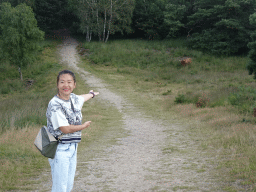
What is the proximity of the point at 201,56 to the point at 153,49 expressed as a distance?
653 centimetres

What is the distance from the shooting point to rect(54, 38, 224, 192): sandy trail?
15.3ft

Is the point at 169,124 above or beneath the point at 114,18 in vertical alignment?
beneath

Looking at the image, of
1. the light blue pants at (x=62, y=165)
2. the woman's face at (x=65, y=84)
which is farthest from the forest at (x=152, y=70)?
the woman's face at (x=65, y=84)

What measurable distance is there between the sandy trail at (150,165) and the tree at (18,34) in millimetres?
18100

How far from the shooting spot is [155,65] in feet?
91.8

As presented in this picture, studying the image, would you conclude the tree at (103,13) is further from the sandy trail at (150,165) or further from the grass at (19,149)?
the sandy trail at (150,165)

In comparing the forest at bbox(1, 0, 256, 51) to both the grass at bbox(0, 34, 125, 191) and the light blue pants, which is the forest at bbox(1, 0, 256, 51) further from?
the light blue pants

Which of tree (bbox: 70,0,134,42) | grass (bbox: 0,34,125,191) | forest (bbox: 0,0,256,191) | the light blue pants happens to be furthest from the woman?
tree (bbox: 70,0,134,42)

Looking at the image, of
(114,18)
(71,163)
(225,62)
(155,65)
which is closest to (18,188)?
(71,163)

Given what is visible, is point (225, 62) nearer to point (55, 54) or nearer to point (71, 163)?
point (55, 54)

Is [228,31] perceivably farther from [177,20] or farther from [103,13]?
[103,13]

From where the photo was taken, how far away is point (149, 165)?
5809mm

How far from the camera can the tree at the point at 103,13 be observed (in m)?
34.8

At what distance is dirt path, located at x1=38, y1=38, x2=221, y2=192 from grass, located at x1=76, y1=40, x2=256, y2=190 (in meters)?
0.37
